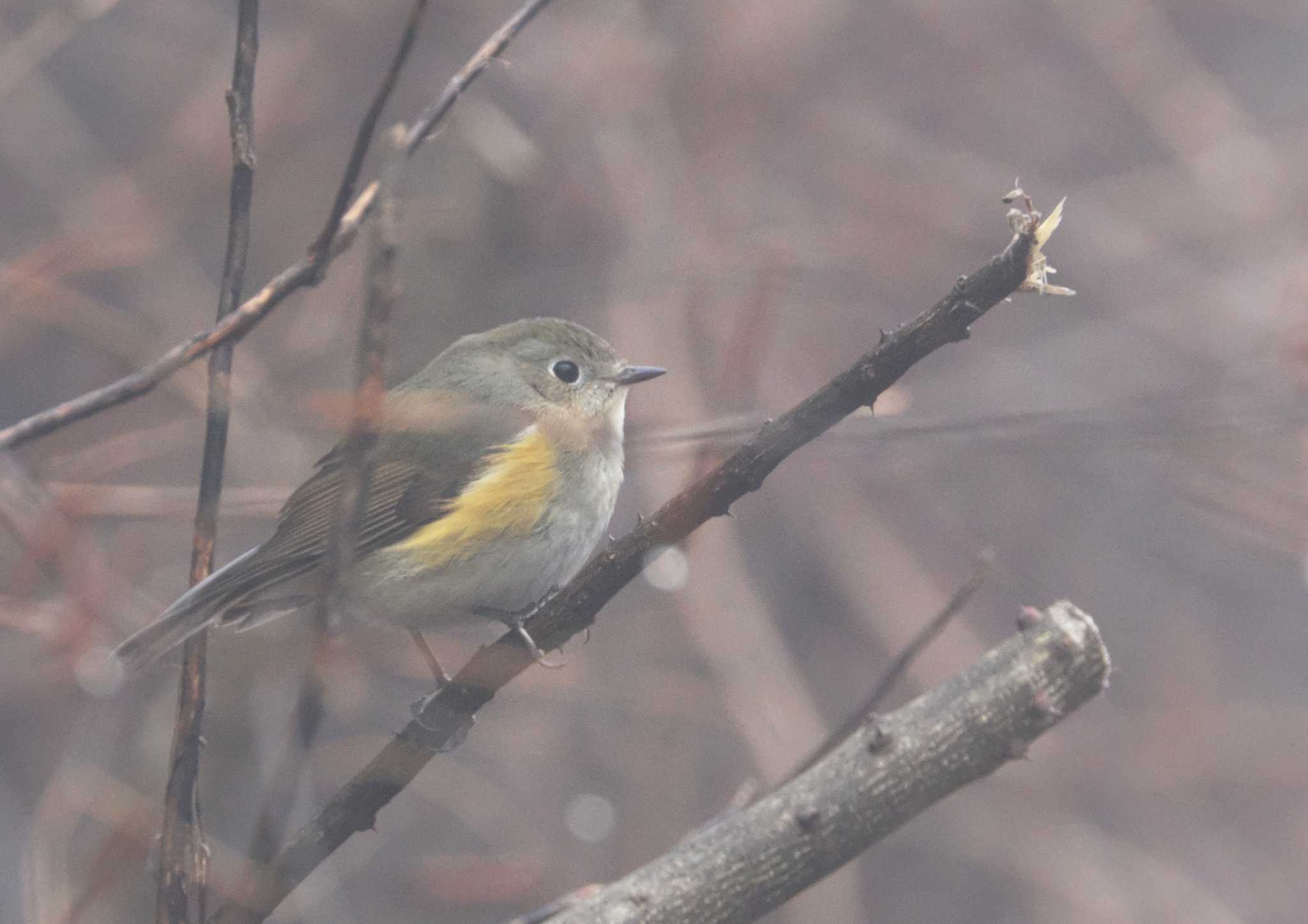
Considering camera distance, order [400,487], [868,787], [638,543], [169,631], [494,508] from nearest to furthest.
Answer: [638,543]
[868,787]
[169,631]
[494,508]
[400,487]

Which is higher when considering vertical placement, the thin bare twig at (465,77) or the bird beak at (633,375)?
the bird beak at (633,375)

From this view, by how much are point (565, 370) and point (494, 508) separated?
27.6 inches

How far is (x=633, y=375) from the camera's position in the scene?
11.9 feet

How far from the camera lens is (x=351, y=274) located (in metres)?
5.09

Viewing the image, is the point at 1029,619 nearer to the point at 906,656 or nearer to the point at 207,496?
the point at 906,656

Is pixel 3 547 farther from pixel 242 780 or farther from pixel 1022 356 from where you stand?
pixel 1022 356

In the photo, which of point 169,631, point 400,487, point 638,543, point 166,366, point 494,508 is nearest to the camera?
point 166,366

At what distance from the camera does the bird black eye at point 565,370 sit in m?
3.61

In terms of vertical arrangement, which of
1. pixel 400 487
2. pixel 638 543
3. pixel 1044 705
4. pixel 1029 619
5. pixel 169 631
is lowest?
pixel 1044 705

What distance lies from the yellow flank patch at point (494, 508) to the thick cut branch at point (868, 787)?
1043 millimetres

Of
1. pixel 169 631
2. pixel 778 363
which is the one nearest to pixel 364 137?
pixel 169 631

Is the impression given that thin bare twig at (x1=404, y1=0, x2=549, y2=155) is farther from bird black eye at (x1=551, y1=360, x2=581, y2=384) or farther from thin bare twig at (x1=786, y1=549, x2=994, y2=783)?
bird black eye at (x1=551, y1=360, x2=581, y2=384)

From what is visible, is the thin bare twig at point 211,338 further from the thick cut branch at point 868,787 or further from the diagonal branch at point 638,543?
the thick cut branch at point 868,787

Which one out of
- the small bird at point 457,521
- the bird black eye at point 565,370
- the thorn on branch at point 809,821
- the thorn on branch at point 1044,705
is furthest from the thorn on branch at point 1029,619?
the bird black eye at point 565,370
